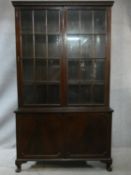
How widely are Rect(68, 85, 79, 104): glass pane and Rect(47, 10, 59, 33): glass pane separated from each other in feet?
2.23

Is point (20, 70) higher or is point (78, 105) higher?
point (20, 70)

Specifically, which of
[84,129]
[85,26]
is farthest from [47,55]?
[84,129]

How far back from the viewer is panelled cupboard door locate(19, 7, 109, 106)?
274 cm

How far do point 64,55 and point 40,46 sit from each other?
301mm

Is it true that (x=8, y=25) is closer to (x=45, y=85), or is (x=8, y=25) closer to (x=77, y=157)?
(x=45, y=85)

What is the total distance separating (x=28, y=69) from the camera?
2814 mm

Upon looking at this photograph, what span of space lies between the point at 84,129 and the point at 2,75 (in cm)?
138

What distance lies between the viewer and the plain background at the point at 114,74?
3262mm

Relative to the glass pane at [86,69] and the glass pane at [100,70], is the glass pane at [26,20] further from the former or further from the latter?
the glass pane at [100,70]

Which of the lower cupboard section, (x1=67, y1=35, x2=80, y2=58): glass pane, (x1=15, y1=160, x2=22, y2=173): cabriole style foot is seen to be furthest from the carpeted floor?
(x1=67, y1=35, x2=80, y2=58): glass pane

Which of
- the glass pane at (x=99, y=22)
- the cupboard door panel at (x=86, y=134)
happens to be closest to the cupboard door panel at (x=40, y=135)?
the cupboard door panel at (x=86, y=134)

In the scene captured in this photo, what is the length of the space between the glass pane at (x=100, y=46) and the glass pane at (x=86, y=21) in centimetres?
13

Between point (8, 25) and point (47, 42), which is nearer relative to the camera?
point (47, 42)

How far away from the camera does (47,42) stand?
2787 millimetres
